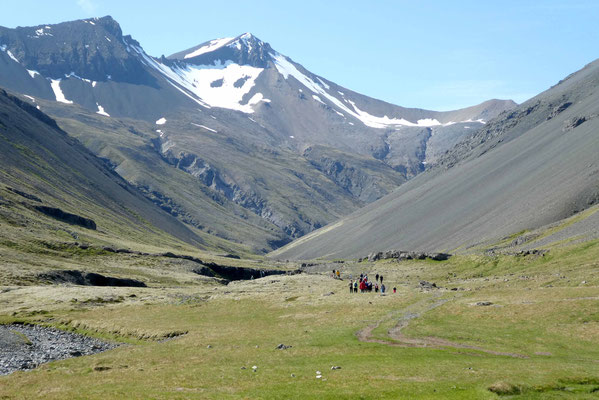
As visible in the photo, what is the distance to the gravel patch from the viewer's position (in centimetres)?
5050

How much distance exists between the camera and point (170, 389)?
34.5 meters

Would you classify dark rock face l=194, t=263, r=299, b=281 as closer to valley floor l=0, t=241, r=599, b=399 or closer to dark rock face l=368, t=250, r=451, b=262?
dark rock face l=368, t=250, r=451, b=262

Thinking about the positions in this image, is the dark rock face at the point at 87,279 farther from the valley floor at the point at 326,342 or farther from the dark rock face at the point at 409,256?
the dark rock face at the point at 409,256

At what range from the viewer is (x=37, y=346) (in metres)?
58.4

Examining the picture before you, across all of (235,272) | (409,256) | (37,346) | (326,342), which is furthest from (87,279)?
(409,256)

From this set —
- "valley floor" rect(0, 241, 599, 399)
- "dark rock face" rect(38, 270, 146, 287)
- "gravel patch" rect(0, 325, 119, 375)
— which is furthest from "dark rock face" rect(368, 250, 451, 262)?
"gravel patch" rect(0, 325, 119, 375)

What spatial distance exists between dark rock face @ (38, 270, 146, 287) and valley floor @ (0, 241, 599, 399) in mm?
15103

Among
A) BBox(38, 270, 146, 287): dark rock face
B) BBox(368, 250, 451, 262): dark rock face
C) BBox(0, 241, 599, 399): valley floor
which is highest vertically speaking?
BBox(0, 241, 599, 399): valley floor

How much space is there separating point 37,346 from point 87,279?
63938 mm

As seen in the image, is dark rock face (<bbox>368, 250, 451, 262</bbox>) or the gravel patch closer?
the gravel patch

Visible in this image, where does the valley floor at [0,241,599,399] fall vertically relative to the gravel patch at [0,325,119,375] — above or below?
above

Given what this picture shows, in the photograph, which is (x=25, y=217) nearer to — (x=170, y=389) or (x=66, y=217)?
(x=66, y=217)

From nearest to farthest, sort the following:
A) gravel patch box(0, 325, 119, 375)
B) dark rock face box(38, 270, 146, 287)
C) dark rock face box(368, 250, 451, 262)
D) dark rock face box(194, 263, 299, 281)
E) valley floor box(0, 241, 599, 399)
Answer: valley floor box(0, 241, 599, 399) → gravel patch box(0, 325, 119, 375) → dark rock face box(38, 270, 146, 287) → dark rock face box(368, 250, 451, 262) → dark rock face box(194, 263, 299, 281)

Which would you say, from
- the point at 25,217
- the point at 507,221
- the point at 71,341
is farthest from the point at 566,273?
the point at 25,217
